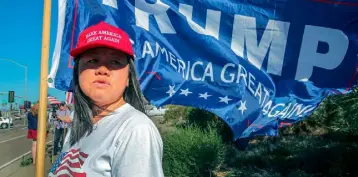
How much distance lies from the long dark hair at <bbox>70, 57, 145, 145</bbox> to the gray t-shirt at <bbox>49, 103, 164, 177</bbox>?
9 cm

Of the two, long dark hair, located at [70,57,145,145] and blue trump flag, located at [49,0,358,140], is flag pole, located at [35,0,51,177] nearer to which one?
blue trump flag, located at [49,0,358,140]

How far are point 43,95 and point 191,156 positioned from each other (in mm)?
5335

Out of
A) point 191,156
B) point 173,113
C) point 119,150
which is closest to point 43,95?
point 119,150

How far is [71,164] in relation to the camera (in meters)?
1.57

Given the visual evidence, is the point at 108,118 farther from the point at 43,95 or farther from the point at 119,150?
the point at 43,95

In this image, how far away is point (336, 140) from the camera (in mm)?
8766

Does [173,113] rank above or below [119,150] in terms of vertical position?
below

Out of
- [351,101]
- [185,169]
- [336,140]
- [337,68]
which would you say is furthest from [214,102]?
[336,140]

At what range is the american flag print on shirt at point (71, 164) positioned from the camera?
1.50m

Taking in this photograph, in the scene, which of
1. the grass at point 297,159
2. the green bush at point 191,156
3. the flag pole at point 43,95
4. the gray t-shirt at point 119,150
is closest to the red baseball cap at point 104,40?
the gray t-shirt at point 119,150

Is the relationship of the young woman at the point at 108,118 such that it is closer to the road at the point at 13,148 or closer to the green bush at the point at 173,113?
the road at the point at 13,148

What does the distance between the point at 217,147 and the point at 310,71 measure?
513cm

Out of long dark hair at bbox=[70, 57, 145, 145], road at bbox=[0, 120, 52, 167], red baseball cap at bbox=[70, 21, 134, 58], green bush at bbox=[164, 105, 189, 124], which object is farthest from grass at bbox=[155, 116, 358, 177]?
green bush at bbox=[164, 105, 189, 124]

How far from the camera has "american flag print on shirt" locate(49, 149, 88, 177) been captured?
1503 mm
